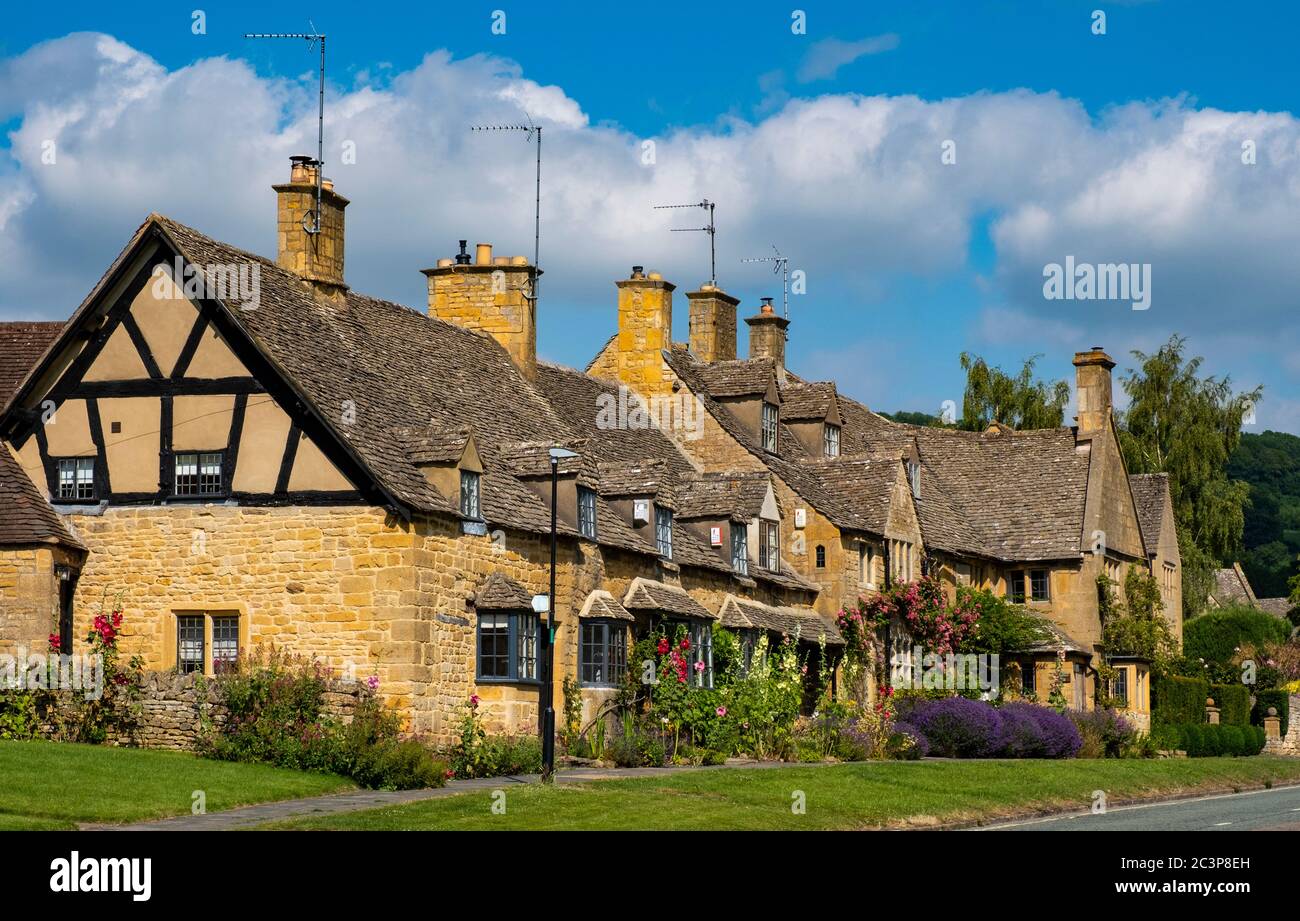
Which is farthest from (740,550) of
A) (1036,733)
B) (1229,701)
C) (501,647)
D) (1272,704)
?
(1272,704)

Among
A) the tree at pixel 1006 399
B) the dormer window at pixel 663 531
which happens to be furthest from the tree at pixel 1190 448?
the dormer window at pixel 663 531

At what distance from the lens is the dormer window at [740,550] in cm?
4265

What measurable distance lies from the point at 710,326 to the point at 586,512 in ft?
62.0

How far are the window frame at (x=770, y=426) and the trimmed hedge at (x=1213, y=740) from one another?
15.2 metres

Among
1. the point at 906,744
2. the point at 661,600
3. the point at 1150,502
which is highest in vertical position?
the point at 1150,502

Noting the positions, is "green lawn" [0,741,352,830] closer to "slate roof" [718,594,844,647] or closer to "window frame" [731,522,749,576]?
"slate roof" [718,594,844,647]

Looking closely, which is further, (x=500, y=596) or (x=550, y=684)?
(x=500, y=596)

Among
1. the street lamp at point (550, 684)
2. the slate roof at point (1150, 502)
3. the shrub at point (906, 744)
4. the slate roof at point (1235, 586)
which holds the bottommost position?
the shrub at point (906, 744)

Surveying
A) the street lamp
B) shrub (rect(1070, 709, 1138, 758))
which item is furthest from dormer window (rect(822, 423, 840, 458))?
the street lamp

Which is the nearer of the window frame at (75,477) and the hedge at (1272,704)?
the window frame at (75,477)

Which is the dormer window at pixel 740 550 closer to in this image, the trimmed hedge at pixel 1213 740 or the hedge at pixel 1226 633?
the trimmed hedge at pixel 1213 740

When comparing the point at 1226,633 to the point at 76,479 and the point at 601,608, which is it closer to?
the point at 601,608

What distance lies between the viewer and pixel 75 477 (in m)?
34.0
